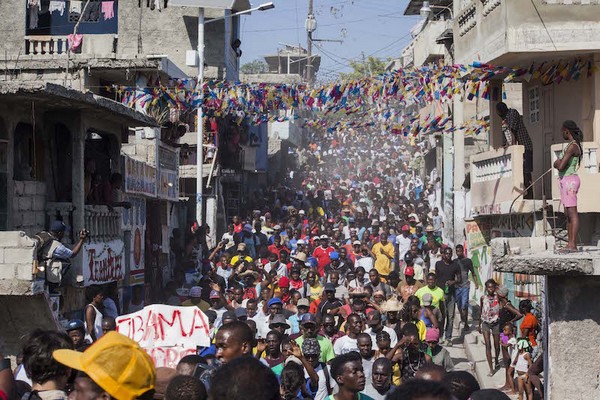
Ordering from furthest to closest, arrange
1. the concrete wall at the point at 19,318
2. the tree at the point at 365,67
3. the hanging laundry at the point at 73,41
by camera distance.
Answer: the tree at the point at 365,67, the hanging laundry at the point at 73,41, the concrete wall at the point at 19,318

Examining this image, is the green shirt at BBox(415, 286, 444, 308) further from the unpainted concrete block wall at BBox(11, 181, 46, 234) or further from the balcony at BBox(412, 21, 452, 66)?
the balcony at BBox(412, 21, 452, 66)

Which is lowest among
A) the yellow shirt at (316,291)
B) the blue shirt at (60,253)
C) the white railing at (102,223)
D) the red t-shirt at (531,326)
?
the red t-shirt at (531,326)

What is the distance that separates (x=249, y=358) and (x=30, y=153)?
11.9 m

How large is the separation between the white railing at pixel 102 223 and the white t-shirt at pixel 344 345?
5439mm

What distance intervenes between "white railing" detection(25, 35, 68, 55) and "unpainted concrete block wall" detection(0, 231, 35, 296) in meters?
12.4

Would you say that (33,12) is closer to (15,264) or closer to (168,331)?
(15,264)

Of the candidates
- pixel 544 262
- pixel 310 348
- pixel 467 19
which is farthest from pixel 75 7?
pixel 544 262

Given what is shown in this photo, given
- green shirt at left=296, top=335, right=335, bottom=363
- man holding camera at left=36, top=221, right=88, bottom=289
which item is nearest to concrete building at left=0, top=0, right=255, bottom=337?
man holding camera at left=36, top=221, right=88, bottom=289

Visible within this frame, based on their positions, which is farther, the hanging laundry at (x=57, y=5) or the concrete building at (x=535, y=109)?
the hanging laundry at (x=57, y=5)

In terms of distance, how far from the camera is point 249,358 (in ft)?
14.3

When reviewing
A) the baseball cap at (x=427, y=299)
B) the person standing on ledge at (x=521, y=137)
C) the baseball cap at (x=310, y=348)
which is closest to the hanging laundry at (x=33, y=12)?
the person standing on ledge at (x=521, y=137)

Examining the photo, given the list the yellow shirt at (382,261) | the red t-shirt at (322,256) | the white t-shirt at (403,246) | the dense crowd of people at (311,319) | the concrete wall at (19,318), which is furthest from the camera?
the white t-shirt at (403,246)

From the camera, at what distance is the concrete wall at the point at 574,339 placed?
30.4 ft

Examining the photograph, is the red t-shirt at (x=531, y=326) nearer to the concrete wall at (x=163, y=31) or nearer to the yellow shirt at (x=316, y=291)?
the yellow shirt at (x=316, y=291)
